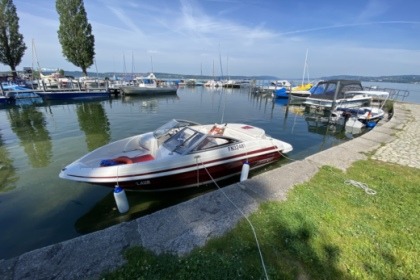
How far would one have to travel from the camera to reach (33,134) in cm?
1302

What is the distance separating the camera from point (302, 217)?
393 cm

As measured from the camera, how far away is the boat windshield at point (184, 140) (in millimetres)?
6169

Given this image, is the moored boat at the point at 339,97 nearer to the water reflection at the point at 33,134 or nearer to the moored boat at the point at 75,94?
the water reflection at the point at 33,134

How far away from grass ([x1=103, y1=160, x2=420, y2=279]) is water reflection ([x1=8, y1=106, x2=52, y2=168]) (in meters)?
8.43

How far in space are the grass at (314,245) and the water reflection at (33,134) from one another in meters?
8.43

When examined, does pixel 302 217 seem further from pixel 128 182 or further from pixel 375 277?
pixel 128 182

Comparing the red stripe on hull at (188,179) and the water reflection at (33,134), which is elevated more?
the red stripe on hull at (188,179)

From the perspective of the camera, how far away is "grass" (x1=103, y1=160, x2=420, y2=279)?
2879mm

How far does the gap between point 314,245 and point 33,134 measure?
15.7 metres

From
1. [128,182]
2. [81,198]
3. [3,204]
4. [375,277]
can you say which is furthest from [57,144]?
[375,277]

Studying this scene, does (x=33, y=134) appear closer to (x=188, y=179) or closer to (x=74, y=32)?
(x=188, y=179)

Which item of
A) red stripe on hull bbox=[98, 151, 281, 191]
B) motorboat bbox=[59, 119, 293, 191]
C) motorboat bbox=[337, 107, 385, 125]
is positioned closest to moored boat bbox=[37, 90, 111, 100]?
motorboat bbox=[59, 119, 293, 191]

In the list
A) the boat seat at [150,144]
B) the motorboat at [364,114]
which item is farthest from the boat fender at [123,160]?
the motorboat at [364,114]

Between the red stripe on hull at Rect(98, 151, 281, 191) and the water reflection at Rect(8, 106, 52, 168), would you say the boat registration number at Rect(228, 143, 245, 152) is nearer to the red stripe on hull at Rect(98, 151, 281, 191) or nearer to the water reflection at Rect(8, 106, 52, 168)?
the red stripe on hull at Rect(98, 151, 281, 191)
